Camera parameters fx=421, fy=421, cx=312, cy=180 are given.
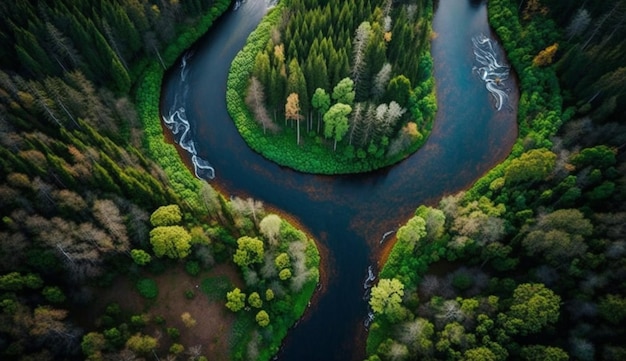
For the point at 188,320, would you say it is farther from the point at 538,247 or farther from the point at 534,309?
the point at 538,247

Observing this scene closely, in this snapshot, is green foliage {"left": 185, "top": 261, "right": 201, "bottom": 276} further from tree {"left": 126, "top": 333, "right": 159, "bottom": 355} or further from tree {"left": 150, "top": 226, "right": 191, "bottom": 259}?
tree {"left": 126, "top": 333, "right": 159, "bottom": 355}

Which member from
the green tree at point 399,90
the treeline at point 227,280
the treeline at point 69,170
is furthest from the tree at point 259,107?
the green tree at point 399,90

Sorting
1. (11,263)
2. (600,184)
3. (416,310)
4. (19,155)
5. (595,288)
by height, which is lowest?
(416,310)

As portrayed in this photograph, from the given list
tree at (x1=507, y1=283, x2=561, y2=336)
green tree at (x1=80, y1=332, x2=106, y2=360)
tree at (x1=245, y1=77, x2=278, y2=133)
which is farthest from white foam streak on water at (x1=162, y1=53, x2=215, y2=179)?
tree at (x1=507, y1=283, x2=561, y2=336)

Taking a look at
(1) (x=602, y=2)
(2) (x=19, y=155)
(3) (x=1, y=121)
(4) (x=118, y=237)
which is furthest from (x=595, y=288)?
(3) (x=1, y=121)

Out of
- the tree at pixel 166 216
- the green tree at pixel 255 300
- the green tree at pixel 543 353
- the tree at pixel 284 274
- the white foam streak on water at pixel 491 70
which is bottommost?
the green tree at pixel 543 353

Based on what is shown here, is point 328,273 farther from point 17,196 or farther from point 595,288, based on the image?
point 17,196

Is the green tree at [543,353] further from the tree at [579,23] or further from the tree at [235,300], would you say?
the tree at [579,23]

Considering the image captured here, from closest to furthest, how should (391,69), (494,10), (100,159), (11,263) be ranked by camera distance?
(11,263), (100,159), (391,69), (494,10)
